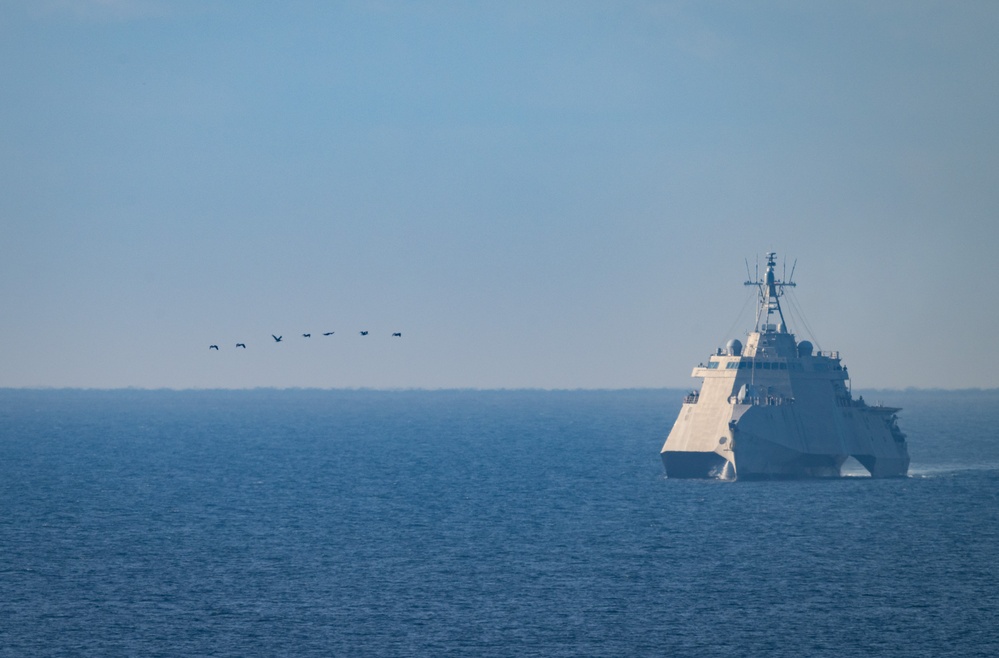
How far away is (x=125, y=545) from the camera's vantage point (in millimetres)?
75625

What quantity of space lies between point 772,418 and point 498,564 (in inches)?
1172

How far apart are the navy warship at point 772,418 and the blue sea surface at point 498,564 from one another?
2.04 metres

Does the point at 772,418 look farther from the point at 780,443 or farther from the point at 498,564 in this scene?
the point at 498,564

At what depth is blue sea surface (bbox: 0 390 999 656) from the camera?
176ft

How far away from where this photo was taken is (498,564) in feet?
226

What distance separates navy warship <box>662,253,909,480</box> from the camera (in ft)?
301

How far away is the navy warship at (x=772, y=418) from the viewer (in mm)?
91875

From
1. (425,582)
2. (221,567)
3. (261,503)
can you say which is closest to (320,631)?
(425,582)

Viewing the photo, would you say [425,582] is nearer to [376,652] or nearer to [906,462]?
[376,652]

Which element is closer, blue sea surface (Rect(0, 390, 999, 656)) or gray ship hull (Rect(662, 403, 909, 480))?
blue sea surface (Rect(0, 390, 999, 656))

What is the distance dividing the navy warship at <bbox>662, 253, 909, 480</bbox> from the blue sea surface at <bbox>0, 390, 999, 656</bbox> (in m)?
2.04

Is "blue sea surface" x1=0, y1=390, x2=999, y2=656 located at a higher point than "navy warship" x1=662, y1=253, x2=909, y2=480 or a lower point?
lower

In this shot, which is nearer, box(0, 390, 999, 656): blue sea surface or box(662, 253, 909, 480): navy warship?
box(0, 390, 999, 656): blue sea surface

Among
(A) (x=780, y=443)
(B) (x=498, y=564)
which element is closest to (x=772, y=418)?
(A) (x=780, y=443)
